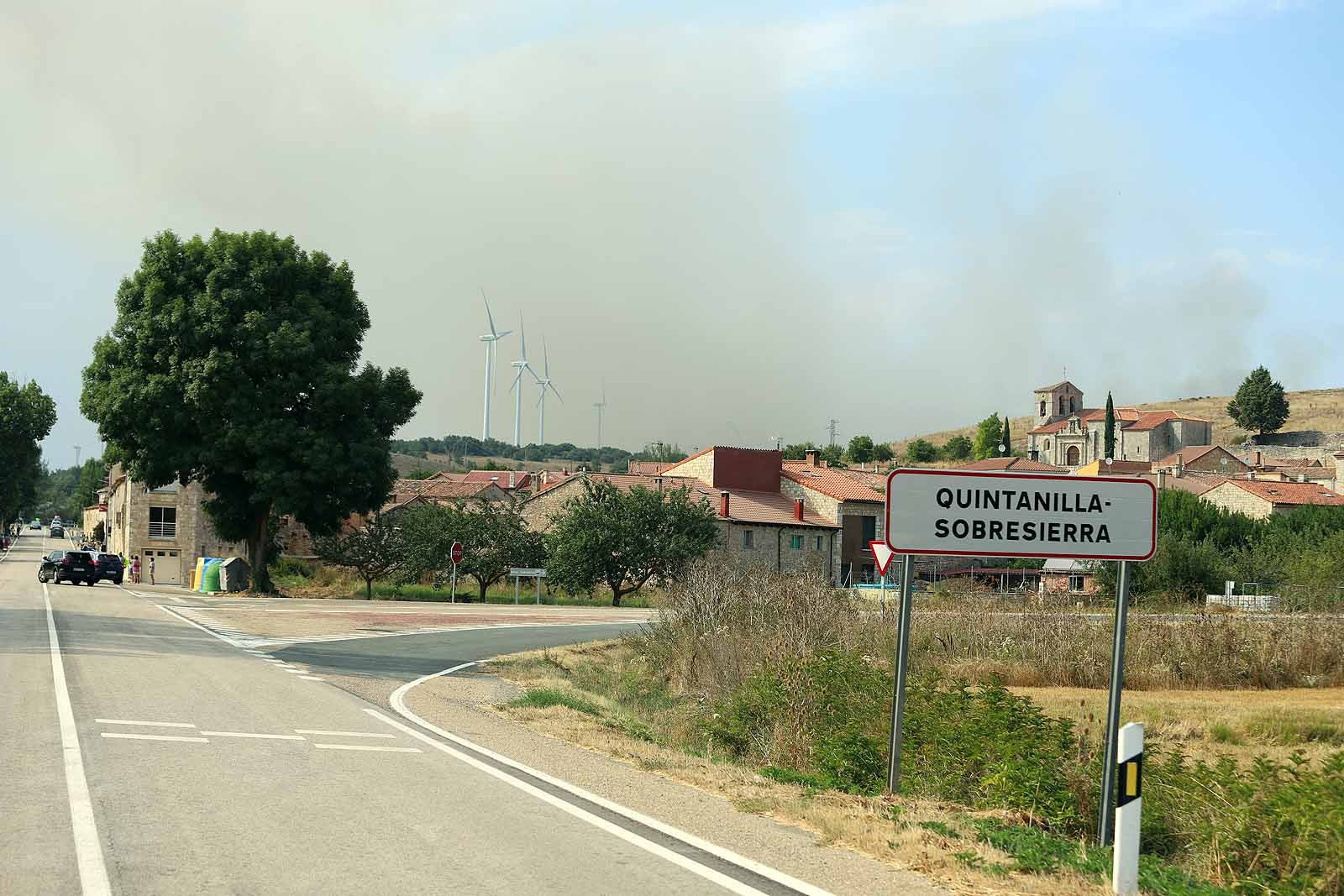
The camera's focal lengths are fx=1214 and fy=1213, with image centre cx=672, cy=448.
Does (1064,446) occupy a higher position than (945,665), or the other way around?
(1064,446)

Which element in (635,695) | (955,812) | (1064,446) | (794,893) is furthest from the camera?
(1064,446)

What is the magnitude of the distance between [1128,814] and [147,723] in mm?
9815

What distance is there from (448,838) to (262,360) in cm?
4077

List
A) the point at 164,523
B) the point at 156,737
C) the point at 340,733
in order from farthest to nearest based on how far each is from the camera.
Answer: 1. the point at 164,523
2. the point at 340,733
3. the point at 156,737

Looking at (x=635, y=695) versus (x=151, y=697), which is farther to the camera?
(x=635, y=695)

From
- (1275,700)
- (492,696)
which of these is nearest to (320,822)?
(492,696)

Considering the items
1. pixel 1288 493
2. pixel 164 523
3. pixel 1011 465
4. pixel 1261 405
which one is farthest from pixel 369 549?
pixel 1261 405

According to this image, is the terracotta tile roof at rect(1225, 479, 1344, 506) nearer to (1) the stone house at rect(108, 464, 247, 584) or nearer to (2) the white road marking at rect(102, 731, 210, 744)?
(1) the stone house at rect(108, 464, 247, 584)

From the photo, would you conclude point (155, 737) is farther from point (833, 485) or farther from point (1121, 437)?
point (1121, 437)

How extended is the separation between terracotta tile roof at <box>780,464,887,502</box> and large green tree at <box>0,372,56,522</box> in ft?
227

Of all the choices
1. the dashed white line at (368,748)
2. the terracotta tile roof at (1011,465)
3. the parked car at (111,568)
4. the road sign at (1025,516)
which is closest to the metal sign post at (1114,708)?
the road sign at (1025,516)

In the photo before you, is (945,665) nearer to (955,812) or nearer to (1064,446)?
(955,812)

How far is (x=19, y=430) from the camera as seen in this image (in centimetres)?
10731

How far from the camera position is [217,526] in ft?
162
